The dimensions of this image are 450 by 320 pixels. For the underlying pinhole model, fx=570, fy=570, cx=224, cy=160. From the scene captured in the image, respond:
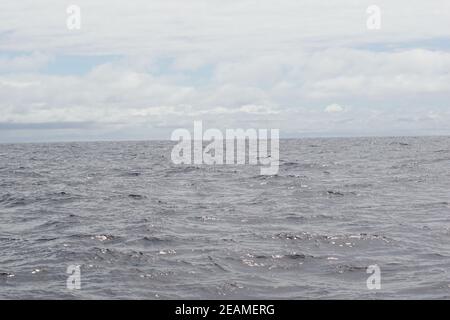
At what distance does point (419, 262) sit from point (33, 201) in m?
21.0

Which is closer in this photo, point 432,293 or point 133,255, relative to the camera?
point 432,293

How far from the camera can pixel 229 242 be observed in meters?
19.0

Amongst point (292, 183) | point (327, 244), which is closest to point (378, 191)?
point (292, 183)

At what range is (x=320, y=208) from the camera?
84.5 feet

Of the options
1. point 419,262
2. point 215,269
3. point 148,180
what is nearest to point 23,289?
point 215,269

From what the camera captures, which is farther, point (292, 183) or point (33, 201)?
point (292, 183)

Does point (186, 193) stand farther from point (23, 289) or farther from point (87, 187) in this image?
point (23, 289)

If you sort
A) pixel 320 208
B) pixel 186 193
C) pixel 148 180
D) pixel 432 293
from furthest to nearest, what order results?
1. pixel 148 180
2. pixel 186 193
3. pixel 320 208
4. pixel 432 293

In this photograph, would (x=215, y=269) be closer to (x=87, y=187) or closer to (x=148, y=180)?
(x=87, y=187)

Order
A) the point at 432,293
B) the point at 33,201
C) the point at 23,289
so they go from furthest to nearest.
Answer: the point at 33,201, the point at 23,289, the point at 432,293

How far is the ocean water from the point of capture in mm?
14234

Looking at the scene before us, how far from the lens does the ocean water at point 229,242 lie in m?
14.2
